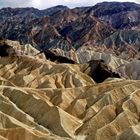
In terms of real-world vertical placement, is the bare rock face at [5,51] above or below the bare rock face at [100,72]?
below

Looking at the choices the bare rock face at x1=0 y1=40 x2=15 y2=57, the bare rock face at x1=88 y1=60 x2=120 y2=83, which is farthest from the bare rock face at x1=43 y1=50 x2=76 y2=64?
the bare rock face at x1=88 y1=60 x2=120 y2=83

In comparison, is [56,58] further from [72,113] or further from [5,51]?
[72,113]

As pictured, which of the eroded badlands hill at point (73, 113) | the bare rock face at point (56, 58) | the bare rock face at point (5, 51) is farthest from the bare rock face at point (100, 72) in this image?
the eroded badlands hill at point (73, 113)

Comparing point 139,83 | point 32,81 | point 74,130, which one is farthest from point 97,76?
point 74,130

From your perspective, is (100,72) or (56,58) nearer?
(100,72)

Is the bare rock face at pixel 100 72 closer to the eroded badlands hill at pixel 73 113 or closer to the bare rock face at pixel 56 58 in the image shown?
the bare rock face at pixel 56 58

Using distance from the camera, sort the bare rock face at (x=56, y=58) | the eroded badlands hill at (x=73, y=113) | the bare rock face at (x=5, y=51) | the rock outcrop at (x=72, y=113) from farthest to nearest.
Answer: the bare rock face at (x=5, y=51), the bare rock face at (x=56, y=58), the rock outcrop at (x=72, y=113), the eroded badlands hill at (x=73, y=113)

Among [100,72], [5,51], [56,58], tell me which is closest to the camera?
[100,72]

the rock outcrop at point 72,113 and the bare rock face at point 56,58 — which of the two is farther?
the bare rock face at point 56,58

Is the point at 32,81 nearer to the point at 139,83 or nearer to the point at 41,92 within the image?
the point at 41,92

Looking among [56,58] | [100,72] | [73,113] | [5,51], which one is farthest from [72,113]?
[5,51]

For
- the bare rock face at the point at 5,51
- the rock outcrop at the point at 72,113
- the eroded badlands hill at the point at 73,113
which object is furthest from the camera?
the bare rock face at the point at 5,51

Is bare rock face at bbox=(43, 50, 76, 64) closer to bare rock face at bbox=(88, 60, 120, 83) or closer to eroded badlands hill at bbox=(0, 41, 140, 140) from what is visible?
bare rock face at bbox=(88, 60, 120, 83)
